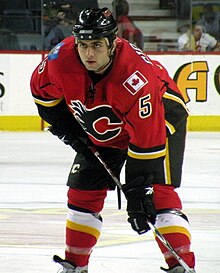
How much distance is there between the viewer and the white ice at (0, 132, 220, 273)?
508 centimetres

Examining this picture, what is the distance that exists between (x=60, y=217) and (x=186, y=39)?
23.4 ft

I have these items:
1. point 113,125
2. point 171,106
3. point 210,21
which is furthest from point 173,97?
point 210,21

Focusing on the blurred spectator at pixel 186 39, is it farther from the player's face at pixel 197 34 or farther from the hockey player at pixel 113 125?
the hockey player at pixel 113 125

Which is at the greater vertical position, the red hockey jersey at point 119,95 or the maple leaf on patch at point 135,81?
the maple leaf on patch at point 135,81

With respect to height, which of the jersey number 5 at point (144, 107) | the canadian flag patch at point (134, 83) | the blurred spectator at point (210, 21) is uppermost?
the canadian flag patch at point (134, 83)

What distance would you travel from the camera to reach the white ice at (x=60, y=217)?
5.08 m

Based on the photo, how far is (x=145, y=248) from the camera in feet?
17.8

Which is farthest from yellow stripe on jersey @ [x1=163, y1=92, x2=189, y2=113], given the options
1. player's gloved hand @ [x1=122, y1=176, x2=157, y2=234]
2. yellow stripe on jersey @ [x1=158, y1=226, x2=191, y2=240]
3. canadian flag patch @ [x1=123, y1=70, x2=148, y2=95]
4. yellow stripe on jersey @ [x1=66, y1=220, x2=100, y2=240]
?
yellow stripe on jersey @ [x1=66, y1=220, x2=100, y2=240]

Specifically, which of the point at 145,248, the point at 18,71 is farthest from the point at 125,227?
the point at 18,71

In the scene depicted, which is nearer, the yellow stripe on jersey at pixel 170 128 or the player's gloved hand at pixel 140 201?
the player's gloved hand at pixel 140 201

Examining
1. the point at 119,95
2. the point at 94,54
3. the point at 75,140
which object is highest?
the point at 94,54

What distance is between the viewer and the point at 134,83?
406cm

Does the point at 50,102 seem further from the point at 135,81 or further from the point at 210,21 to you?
the point at 210,21

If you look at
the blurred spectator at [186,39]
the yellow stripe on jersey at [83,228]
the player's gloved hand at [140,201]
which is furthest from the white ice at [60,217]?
the blurred spectator at [186,39]
